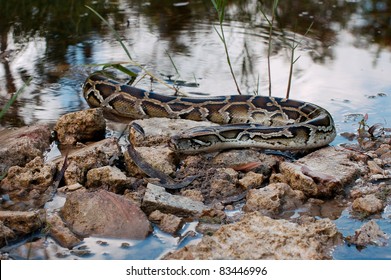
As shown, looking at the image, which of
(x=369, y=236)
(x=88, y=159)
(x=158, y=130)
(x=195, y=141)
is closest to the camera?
(x=369, y=236)

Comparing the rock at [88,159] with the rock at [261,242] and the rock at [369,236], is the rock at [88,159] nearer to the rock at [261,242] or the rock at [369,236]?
the rock at [261,242]

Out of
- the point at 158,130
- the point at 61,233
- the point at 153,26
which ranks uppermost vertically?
the point at 153,26

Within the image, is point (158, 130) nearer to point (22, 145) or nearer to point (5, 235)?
point (22, 145)

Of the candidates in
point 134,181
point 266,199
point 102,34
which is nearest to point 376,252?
point 266,199

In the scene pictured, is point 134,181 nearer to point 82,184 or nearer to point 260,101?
point 82,184

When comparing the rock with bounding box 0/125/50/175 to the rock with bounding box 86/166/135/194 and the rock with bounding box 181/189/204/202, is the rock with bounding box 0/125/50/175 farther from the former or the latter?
the rock with bounding box 181/189/204/202

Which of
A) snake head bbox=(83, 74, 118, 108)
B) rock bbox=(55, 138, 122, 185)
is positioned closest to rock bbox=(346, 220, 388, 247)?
rock bbox=(55, 138, 122, 185)

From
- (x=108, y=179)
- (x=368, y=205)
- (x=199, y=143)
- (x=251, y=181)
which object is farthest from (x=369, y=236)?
(x=108, y=179)
